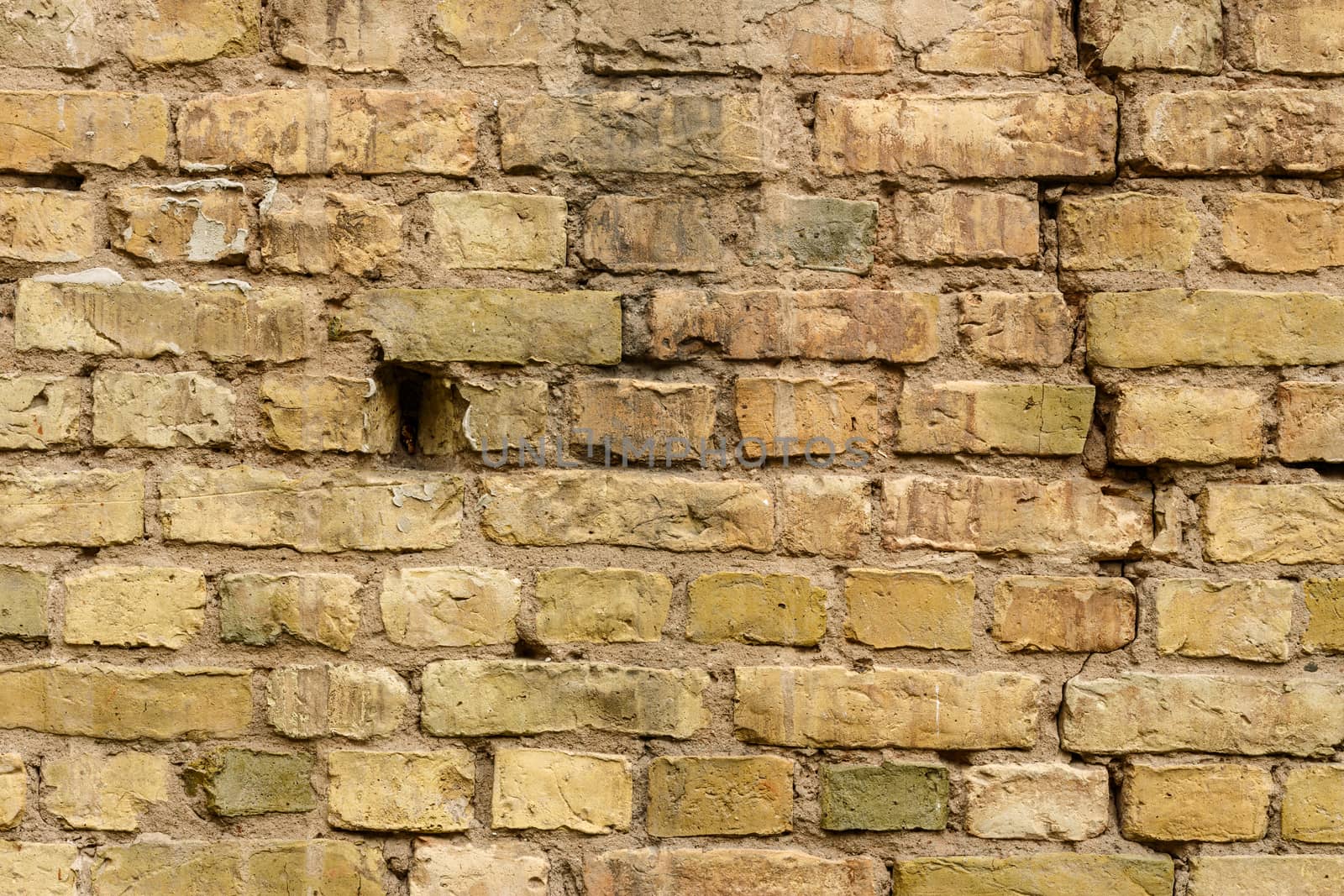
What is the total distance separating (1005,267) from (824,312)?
216mm

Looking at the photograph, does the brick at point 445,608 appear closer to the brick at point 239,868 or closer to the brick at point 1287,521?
the brick at point 239,868

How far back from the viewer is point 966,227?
1.27 metres

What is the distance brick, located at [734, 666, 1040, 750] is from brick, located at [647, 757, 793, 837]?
0.13ft

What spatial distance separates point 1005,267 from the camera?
1.28 m

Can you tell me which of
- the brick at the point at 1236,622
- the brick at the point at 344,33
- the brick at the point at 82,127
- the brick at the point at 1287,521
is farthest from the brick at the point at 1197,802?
the brick at the point at 82,127

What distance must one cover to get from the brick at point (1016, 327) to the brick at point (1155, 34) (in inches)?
11.2

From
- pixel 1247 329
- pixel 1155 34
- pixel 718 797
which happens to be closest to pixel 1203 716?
pixel 1247 329

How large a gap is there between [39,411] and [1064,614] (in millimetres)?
1176

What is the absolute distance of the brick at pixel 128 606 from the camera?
124 centimetres

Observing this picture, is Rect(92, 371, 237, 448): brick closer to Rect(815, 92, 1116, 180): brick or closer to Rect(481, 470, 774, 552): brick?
Rect(481, 470, 774, 552): brick

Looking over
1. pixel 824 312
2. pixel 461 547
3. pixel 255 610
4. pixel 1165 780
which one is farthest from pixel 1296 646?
pixel 255 610

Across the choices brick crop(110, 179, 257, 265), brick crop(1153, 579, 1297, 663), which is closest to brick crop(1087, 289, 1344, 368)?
brick crop(1153, 579, 1297, 663)

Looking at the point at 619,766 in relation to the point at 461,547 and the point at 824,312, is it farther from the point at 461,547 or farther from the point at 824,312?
the point at 824,312

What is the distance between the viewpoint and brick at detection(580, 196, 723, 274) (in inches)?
49.9
